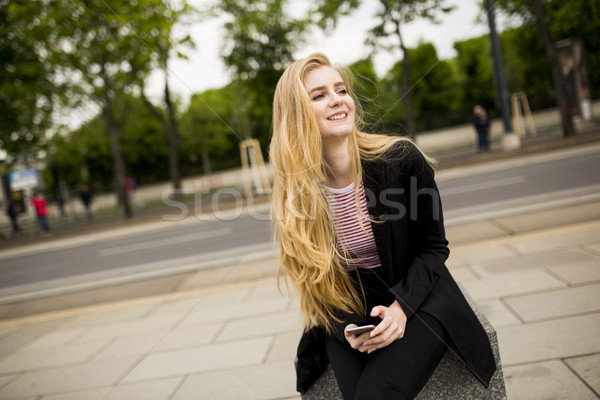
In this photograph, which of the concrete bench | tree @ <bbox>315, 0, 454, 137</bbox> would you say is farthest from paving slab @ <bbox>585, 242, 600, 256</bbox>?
tree @ <bbox>315, 0, 454, 137</bbox>

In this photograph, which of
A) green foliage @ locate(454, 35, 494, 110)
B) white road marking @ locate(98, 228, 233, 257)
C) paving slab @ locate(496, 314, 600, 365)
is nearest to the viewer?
paving slab @ locate(496, 314, 600, 365)

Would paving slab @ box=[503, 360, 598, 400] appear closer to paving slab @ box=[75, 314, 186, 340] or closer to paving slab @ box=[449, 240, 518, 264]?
paving slab @ box=[449, 240, 518, 264]

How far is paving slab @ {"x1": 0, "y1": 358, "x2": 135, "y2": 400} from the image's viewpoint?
3668 mm

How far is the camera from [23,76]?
1828 cm

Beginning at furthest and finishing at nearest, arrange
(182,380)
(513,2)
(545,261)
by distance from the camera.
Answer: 1. (513,2)
2. (545,261)
3. (182,380)

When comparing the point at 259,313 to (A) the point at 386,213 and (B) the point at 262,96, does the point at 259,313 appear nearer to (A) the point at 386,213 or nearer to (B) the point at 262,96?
(A) the point at 386,213

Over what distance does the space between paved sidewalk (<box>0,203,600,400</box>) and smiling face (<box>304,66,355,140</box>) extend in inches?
73.5

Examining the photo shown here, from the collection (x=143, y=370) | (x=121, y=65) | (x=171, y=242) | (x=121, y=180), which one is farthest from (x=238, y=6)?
(x=143, y=370)

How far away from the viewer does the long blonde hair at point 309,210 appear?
2111 mm

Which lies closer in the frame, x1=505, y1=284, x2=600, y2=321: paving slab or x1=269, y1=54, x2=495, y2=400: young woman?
x1=269, y1=54, x2=495, y2=400: young woman

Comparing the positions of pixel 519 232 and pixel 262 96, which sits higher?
pixel 262 96

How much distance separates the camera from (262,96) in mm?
25562

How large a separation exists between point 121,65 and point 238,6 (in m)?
6.94

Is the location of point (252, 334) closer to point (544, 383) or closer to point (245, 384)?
point (245, 384)
